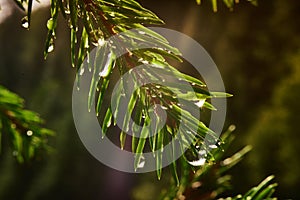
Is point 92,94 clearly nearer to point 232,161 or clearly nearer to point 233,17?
point 232,161

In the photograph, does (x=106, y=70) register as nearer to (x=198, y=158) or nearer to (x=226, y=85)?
(x=198, y=158)

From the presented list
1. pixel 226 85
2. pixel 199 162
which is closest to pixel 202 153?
pixel 199 162

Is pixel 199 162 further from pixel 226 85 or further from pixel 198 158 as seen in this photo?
pixel 226 85

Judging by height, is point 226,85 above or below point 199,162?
below

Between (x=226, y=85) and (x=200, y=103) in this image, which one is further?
(x=226, y=85)

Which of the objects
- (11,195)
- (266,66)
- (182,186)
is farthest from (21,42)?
(182,186)

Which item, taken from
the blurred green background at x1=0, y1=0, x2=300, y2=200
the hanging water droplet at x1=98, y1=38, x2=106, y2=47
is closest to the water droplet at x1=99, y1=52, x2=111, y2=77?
the hanging water droplet at x1=98, y1=38, x2=106, y2=47

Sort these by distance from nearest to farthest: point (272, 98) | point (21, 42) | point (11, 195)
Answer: point (272, 98) → point (11, 195) → point (21, 42)

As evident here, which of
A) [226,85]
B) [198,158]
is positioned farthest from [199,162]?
[226,85]
